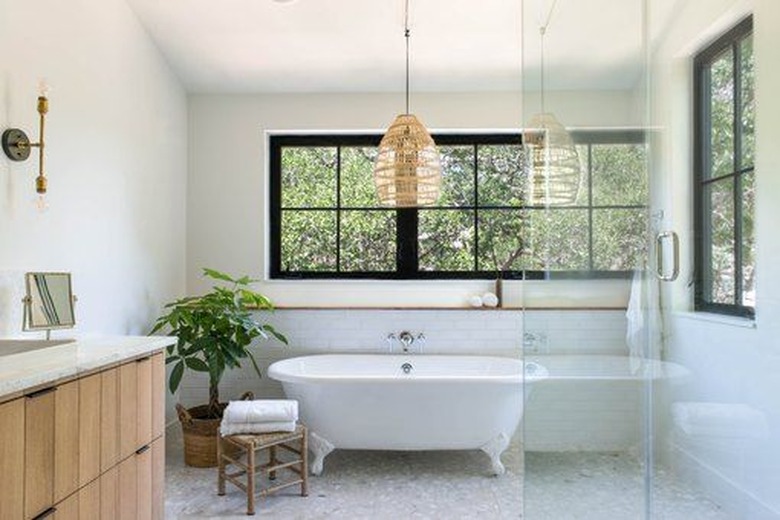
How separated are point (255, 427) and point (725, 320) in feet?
7.42

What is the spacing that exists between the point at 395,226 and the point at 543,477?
2.15m

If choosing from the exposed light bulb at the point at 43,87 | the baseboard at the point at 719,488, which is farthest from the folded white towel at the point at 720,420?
the exposed light bulb at the point at 43,87

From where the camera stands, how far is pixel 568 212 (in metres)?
2.93

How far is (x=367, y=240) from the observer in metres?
4.27

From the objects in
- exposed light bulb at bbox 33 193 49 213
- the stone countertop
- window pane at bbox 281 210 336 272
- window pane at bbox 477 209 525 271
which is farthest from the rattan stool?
window pane at bbox 477 209 525 271

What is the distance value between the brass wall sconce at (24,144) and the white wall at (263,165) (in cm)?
171

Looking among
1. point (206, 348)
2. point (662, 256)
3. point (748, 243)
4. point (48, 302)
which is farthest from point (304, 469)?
point (748, 243)

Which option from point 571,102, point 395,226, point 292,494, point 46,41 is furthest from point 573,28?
point 292,494

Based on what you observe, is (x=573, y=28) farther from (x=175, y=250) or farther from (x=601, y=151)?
(x=175, y=250)

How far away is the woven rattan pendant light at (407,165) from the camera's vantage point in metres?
3.22

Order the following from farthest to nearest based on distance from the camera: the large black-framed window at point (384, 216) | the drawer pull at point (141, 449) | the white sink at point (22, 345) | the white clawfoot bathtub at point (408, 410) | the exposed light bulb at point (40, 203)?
the large black-framed window at point (384, 216) < the white clawfoot bathtub at point (408, 410) < the exposed light bulb at point (40, 203) < the drawer pull at point (141, 449) < the white sink at point (22, 345)

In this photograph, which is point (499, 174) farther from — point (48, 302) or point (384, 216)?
point (48, 302)

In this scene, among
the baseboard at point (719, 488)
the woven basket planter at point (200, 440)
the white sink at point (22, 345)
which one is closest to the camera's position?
the white sink at point (22, 345)

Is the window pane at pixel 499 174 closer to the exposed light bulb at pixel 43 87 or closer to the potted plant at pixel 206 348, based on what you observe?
the potted plant at pixel 206 348
